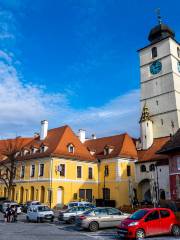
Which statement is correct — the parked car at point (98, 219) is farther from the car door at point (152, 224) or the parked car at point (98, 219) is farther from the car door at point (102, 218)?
the car door at point (152, 224)

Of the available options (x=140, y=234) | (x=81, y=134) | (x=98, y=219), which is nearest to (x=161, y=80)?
(x=81, y=134)

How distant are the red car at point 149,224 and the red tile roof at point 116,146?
31.5 metres

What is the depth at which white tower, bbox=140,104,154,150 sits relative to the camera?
54.5 meters

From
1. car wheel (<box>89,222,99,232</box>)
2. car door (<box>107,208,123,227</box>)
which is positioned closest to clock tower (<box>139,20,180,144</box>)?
car door (<box>107,208,123,227</box>)

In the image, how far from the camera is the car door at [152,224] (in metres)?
16.9

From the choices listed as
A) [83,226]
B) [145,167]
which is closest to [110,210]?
[83,226]

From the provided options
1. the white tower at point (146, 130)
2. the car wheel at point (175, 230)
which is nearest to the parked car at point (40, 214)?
the car wheel at point (175, 230)

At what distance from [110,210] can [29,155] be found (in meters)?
30.7

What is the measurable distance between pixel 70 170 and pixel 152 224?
31068 mm

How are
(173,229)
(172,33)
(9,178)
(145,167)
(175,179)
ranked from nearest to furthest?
(173,229) < (175,179) < (145,167) < (9,178) < (172,33)

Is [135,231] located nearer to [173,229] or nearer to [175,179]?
[173,229]

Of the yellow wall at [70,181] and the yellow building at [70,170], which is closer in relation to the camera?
the yellow wall at [70,181]

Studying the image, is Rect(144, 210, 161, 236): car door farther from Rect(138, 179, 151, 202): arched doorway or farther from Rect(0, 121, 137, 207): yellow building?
Rect(138, 179, 151, 202): arched doorway

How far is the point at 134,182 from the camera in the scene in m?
50.5
